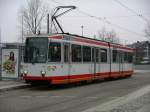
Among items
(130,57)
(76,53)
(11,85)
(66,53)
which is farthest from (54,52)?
(130,57)

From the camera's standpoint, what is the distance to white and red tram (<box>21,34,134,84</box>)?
22.0 metres

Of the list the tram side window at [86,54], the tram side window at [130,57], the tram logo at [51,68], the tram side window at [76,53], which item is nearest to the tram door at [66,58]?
the tram side window at [76,53]

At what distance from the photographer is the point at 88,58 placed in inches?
1047

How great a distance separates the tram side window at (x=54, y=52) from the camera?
22062 millimetres

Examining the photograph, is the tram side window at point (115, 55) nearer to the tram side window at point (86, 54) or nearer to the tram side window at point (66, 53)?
the tram side window at point (86, 54)

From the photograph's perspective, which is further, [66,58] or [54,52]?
[66,58]

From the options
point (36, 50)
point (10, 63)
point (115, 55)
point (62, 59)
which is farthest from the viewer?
point (115, 55)

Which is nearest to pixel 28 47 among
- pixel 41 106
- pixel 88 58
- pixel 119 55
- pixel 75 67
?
pixel 75 67

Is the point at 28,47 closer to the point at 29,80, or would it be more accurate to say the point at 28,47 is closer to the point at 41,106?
the point at 29,80

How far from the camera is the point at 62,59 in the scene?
22.8 metres

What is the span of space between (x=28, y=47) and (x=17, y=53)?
389cm

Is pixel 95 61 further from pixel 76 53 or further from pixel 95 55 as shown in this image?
pixel 76 53

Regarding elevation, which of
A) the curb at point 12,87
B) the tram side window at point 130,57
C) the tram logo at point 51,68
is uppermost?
the tram side window at point 130,57

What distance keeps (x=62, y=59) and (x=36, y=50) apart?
1.58m
